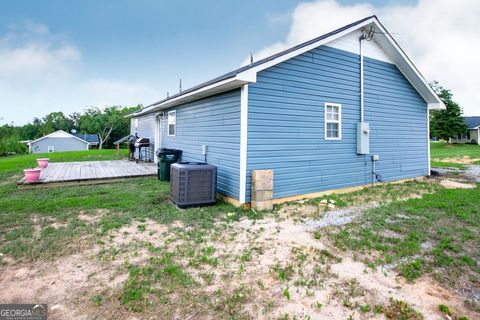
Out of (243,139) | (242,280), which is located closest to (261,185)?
(243,139)

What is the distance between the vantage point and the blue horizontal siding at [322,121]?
5480mm

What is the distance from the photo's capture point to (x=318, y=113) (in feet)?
20.5

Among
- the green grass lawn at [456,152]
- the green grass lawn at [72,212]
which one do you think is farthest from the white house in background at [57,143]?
the green grass lawn at [456,152]

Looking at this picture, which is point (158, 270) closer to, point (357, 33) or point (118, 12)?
point (357, 33)

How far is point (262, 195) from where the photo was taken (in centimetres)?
515

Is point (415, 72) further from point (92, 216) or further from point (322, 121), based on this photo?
point (92, 216)

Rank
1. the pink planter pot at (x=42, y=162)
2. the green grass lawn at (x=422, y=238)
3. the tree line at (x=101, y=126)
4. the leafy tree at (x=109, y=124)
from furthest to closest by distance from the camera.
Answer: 1. the leafy tree at (x=109, y=124)
2. the tree line at (x=101, y=126)
3. the pink planter pot at (x=42, y=162)
4. the green grass lawn at (x=422, y=238)

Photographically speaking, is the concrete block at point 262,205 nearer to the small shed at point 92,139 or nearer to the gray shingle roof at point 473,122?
the gray shingle roof at point 473,122

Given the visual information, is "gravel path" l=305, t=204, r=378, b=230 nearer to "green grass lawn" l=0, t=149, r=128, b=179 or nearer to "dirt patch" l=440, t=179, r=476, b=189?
"dirt patch" l=440, t=179, r=476, b=189

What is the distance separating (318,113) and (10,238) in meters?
6.22

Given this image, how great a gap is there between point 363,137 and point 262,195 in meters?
3.56

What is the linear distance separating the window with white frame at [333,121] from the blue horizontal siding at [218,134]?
249 centimetres

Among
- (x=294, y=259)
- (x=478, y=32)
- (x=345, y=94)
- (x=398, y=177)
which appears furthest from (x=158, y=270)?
(x=478, y=32)

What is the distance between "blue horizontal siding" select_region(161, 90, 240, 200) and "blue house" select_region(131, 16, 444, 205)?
23mm
